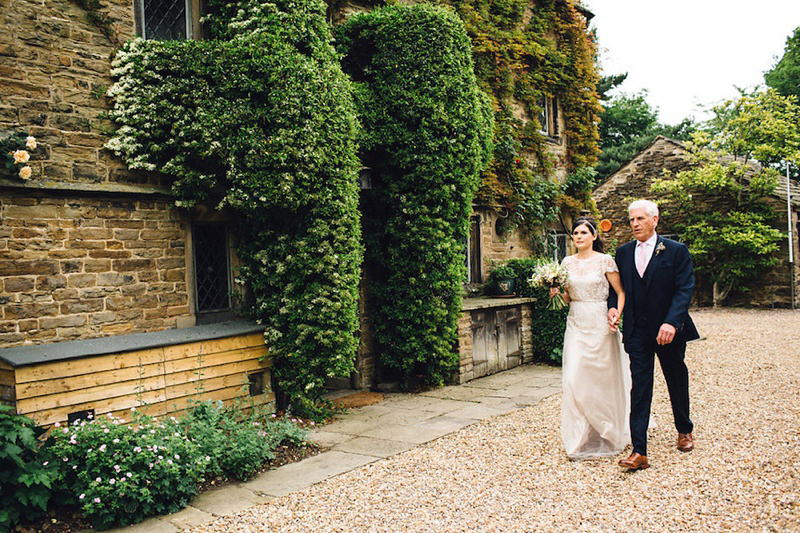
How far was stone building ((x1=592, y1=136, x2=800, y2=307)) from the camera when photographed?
18906mm

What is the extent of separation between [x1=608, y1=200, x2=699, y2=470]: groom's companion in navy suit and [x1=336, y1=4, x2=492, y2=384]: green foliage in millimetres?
3648

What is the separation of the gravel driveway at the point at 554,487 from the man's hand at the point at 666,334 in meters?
1.10

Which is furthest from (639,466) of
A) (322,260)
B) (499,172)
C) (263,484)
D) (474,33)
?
(474,33)

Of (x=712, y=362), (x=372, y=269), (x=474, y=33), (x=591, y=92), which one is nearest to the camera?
(x=372, y=269)

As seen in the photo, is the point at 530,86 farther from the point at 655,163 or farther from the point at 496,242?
the point at 655,163

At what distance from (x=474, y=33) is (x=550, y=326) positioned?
579 centimetres

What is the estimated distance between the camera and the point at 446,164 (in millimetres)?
8805

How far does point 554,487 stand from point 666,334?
156cm

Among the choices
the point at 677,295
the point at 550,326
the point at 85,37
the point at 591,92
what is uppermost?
the point at 591,92

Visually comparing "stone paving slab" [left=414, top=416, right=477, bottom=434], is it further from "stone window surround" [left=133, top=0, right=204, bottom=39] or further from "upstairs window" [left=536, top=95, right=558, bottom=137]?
"upstairs window" [left=536, top=95, right=558, bottom=137]

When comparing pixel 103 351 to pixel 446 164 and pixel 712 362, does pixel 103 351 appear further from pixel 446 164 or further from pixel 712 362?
pixel 712 362

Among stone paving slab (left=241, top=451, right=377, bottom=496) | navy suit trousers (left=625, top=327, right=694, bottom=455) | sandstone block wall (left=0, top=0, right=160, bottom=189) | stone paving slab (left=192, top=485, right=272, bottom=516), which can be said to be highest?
sandstone block wall (left=0, top=0, right=160, bottom=189)

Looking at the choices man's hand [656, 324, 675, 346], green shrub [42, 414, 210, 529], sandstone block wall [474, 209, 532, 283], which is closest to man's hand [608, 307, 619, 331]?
man's hand [656, 324, 675, 346]

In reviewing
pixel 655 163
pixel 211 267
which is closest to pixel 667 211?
pixel 655 163
